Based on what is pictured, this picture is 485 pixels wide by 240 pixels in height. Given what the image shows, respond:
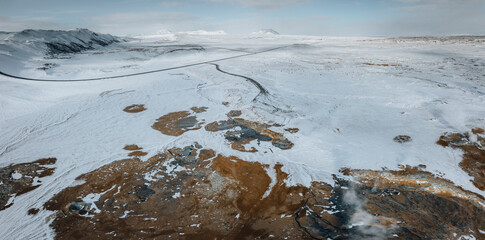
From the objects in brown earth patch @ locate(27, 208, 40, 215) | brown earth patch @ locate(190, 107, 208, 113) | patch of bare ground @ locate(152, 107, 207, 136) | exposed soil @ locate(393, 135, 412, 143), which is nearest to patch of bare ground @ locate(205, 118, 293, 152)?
patch of bare ground @ locate(152, 107, 207, 136)

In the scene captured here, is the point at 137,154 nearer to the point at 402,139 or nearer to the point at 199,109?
the point at 199,109

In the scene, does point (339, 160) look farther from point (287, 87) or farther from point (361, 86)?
point (361, 86)

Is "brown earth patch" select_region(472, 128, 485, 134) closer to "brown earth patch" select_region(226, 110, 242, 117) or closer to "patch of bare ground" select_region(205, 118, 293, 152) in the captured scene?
"patch of bare ground" select_region(205, 118, 293, 152)

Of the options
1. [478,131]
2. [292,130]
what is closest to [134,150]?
[292,130]

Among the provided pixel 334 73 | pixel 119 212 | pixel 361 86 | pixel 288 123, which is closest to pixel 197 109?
pixel 288 123

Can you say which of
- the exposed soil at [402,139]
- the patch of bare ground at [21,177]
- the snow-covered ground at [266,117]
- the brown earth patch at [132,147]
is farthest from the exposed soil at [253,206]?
the exposed soil at [402,139]

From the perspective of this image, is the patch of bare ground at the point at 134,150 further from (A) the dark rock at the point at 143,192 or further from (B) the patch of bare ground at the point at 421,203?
(B) the patch of bare ground at the point at 421,203
